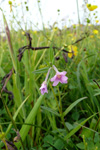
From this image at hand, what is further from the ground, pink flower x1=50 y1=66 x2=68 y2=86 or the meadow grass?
pink flower x1=50 y1=66 x2=68 y2=86

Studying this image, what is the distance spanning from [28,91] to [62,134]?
311 mm

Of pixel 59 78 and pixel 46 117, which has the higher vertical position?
pixel 59 78

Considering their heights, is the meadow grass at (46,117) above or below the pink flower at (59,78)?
below

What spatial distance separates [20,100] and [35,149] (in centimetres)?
23

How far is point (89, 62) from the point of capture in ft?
4.25

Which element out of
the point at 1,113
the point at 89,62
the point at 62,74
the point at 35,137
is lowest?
the point at 35,137

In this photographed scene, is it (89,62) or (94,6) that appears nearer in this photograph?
(89,62)

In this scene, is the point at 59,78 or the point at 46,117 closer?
the point at 59,78

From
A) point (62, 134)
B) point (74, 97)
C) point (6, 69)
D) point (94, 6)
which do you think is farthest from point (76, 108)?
point (94, 6)

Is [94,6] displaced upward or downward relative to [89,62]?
upward

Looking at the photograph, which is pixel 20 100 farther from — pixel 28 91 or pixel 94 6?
pixel 94 6

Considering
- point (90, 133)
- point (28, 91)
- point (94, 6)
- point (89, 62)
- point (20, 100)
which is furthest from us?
point (94, 6)

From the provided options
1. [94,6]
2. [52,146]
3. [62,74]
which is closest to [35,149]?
[52,146]

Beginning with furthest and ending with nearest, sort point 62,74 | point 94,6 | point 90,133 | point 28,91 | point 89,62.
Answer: point 94,6 → point 89,62 → point 28,91 → point 90,133 → point 62,74
